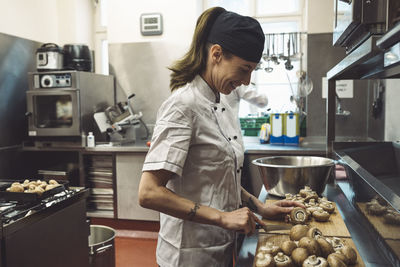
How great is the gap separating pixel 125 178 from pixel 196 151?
2.61m

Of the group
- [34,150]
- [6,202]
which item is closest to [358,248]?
[6,202]

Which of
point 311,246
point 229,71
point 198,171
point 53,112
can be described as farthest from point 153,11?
point 311,246

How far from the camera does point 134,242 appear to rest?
12.0ft

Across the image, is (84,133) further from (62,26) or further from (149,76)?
(62,26)

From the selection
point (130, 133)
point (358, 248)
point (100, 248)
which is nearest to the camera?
point (358, 248)

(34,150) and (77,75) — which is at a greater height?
(77,75)

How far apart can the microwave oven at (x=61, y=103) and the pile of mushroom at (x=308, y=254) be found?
3.16m

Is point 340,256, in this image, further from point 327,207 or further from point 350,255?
point 327,207

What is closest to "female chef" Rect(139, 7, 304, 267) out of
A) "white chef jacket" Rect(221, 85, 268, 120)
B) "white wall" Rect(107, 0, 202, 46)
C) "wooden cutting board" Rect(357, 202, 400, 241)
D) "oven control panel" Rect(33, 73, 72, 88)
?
"wooden cutting board" Rect(357, 202, 400, 241)

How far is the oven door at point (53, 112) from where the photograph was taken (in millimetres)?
Result: 3795

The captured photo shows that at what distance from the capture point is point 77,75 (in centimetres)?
378

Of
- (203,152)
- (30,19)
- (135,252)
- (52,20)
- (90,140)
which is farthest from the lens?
(52,20)

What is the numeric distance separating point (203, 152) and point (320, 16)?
323 centimetres

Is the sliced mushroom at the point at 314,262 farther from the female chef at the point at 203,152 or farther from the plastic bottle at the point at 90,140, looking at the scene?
the plastic bottle at the point at 90,140
